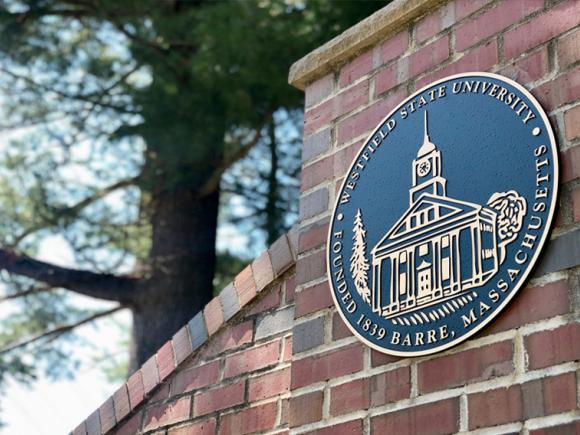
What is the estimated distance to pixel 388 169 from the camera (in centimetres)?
252

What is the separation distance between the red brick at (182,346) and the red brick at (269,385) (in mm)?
388

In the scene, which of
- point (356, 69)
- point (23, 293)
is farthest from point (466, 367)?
point (23, 293)

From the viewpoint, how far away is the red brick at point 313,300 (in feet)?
8.43

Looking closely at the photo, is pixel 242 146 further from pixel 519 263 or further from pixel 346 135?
pixel 519 263

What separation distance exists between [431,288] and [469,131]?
0.40m

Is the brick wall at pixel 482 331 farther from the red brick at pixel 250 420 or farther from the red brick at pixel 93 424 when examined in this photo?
the red brick at pixel 93 424

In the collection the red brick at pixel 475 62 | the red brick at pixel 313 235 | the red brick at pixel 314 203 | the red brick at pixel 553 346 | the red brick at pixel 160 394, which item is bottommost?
the red brick at pixel 553 346

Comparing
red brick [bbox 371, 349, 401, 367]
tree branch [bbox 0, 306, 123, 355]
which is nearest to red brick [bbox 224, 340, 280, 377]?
red brick [bbox 371, 349, 401, 367]

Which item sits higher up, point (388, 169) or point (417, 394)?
point (388, 169)

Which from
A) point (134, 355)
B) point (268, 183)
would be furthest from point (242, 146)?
point (134, 355)

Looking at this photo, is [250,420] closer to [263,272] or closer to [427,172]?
[263,272]

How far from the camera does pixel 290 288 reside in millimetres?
2969

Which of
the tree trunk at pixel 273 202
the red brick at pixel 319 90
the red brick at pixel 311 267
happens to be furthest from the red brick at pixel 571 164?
the tree trunk at pixel 273 202

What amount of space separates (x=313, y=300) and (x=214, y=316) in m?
0.70
